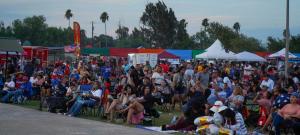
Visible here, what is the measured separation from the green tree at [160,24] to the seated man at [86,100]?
7904 cm

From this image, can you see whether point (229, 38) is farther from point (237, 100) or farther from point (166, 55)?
point (237, 100)

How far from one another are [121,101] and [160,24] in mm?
81935

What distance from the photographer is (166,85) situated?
1992cm

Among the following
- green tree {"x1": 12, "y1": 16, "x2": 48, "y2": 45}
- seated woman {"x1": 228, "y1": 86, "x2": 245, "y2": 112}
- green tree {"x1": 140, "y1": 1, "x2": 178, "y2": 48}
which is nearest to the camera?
seated woman {"x1": 228, "y1": 86, "x2": 245, "y2": 112}

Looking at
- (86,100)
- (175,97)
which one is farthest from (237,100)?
(175,97)

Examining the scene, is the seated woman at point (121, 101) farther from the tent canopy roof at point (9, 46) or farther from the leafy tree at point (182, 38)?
the leafy tree at point (182, 38)

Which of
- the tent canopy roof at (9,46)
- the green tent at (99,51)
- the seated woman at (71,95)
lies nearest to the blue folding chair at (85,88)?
the seated woman at (71,95)

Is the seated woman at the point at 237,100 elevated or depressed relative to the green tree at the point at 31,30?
depressed

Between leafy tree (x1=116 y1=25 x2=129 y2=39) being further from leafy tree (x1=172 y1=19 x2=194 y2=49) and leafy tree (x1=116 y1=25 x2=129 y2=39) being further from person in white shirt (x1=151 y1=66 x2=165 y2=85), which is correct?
person in white shirt (x1=151 y1=66 x2=165 y2=85)

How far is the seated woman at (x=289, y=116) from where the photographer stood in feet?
40.9

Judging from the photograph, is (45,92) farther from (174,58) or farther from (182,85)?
(174,58)

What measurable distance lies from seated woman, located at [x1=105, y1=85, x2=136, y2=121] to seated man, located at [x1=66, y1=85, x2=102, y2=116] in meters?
1.08

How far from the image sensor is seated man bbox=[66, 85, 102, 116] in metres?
17.3

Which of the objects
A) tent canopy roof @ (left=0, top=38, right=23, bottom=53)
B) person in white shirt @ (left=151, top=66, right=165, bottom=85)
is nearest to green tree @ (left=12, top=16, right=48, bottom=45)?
tent canopy roof @ (left=0, top=38, right=23, bottom=53)
